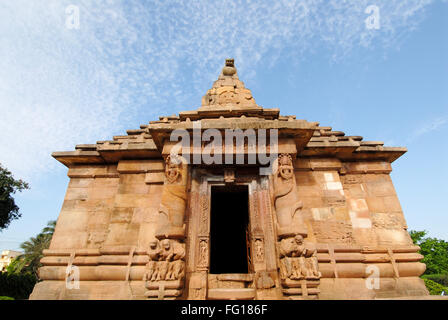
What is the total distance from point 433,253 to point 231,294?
48457 mm

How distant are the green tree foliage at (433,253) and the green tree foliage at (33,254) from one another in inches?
2136

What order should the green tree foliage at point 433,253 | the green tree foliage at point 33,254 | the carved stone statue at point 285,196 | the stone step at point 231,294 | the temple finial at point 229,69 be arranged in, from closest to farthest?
the stone step at point 231,294 → the carved stone statue at point 285,196 → the temple finial at point 229,69 → the green tree foliage at point 33,254 → the green tree foliage at point 433,253

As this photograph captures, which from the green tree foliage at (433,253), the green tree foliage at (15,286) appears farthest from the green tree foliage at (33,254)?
the green tree foliage at (433,253)

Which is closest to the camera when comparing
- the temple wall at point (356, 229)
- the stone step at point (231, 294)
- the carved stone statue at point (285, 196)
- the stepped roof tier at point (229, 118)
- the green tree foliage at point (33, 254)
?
the stone step at point (231, 294)

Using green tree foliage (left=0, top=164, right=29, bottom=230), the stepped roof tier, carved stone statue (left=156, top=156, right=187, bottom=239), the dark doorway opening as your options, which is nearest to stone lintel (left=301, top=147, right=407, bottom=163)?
the stepped roof tier

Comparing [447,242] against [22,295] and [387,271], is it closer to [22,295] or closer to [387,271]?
[387,271]

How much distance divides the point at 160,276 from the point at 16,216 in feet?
70.9

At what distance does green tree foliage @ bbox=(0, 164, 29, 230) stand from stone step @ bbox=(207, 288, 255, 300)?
20.3m

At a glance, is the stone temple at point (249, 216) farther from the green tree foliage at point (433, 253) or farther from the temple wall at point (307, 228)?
the green tree foliage at point (433, 253)

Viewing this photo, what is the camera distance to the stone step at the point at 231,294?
16.7 feet

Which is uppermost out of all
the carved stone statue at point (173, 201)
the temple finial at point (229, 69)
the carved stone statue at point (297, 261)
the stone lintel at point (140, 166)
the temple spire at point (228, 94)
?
the temple finial at point (229, 69)

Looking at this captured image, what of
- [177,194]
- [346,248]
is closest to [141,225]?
[177,194]

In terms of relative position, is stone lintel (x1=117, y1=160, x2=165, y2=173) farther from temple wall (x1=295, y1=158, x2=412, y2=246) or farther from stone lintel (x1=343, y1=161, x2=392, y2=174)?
stone lintel (x1=343, y1=161, x2=392, y2=174)

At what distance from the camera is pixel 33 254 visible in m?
30.8
